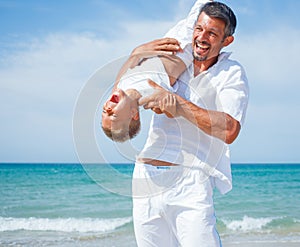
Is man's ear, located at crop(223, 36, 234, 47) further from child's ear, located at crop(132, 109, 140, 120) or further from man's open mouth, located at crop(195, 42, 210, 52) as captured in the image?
child's ear, located at crop(132, 109, 140, 120)

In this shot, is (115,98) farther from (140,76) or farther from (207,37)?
(207,37)

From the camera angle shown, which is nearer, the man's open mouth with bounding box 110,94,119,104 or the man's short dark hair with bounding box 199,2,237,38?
the man's open mouth with bounding box 110,94,119,104

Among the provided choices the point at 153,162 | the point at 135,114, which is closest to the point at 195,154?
the point at 153,162

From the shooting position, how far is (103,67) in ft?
6.75

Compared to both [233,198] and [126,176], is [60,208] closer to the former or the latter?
[233,198]

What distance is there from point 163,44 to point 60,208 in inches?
432

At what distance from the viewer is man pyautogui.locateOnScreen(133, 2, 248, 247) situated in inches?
85.1

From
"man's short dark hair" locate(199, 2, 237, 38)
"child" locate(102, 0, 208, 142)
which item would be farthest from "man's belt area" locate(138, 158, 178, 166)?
"man's short dark hair" locate(199, 2, 237, 38)

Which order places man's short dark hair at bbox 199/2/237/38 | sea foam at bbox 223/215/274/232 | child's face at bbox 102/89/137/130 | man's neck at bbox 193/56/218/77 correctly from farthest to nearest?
sea foam at bbox 223/215/274/232 < man's neck at bbox 193/56/218/77 < man's short dark hair at bbox 199/2/237/38 < child's face at bbox 102/89/137/130

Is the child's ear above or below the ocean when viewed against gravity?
above

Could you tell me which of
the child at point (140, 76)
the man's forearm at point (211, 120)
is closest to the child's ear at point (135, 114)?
the child at point (140, 76)

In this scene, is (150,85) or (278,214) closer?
(150,85)

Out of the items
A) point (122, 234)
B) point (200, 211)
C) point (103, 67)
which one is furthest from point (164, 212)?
point (122, 234)

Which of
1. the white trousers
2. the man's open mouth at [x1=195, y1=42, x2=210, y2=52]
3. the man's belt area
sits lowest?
the white trousers
